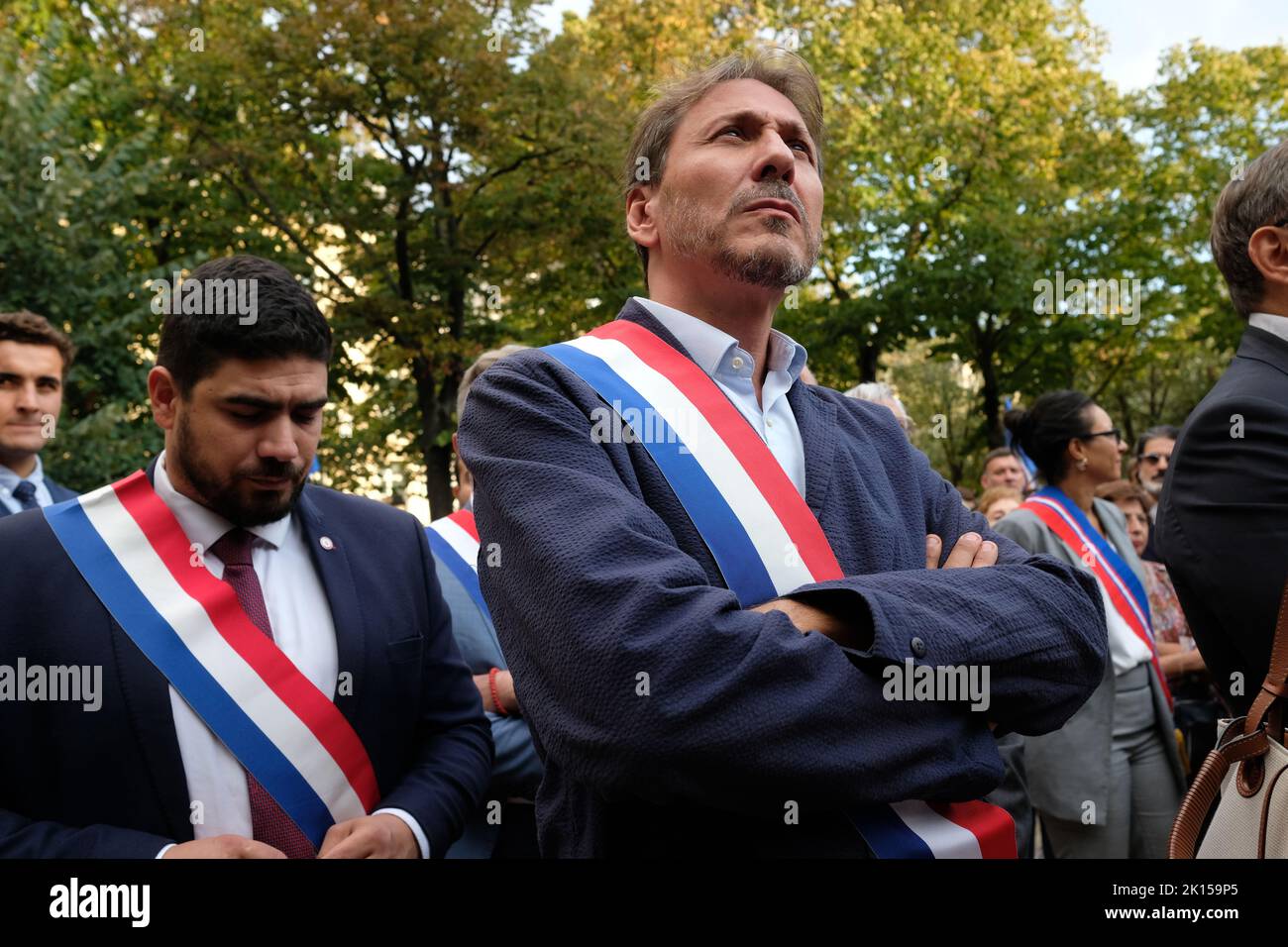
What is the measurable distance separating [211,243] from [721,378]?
14134 millimetres

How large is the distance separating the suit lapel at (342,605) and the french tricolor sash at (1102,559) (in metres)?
3.16

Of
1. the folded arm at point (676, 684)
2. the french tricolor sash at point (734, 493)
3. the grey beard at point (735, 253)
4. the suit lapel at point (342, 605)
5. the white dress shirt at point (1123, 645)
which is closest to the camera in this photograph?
the folded arm at point (676, 684)

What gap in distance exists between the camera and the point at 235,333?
2748 mm

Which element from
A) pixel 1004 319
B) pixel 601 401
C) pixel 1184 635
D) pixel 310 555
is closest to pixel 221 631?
pixel 310 555

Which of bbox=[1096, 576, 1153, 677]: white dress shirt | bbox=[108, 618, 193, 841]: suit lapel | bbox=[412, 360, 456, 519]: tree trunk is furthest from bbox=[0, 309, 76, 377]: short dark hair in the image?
bbox=[412, 360, 456, 519]: tree trunk

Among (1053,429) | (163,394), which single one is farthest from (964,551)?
(1053,429)

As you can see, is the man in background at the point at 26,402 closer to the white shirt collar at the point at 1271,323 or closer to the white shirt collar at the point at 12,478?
the white shirt collar at the point at 12,478

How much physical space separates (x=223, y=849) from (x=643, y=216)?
A: 159 centimetres

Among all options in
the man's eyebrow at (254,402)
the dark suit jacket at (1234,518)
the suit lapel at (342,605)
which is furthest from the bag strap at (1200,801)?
the man's eyebrow at (254,402)

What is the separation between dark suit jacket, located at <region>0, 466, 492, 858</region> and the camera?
245 cm

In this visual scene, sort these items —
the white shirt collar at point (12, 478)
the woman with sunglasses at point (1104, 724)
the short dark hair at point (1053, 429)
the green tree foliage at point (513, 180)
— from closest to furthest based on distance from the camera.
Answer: the woman with sunglasses at point (1104, 724) < the white shirt collar at point (12, 478) < the short dark hair at point (1053, 429) < the green tree foliage at point (513, 180)

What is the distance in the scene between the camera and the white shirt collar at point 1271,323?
280 centimetres

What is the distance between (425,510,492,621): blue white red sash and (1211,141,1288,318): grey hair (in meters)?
2.30

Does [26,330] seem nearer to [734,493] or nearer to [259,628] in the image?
[259,628]
